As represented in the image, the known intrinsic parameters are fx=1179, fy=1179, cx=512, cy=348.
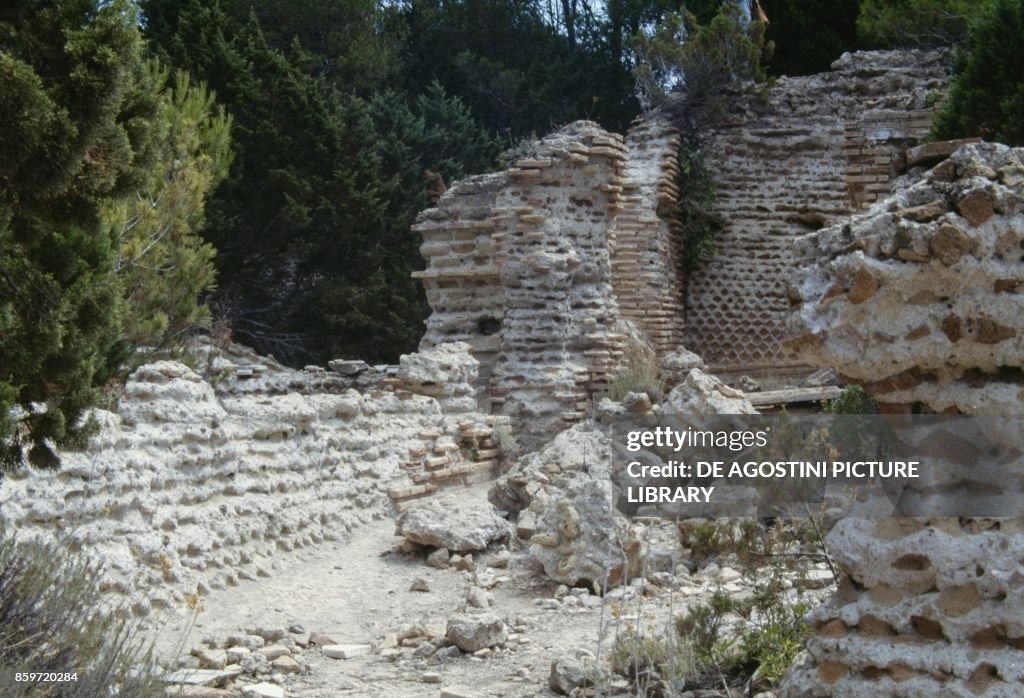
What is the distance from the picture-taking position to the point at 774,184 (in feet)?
54.3

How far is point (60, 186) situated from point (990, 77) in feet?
33.9

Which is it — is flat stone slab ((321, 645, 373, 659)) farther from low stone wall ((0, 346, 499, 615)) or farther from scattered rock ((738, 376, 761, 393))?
scattered rock ((738, 376, 761, 393))

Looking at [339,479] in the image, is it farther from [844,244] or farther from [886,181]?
[886,181]

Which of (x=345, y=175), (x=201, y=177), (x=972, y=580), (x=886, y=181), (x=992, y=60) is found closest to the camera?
(x=972, y=580)

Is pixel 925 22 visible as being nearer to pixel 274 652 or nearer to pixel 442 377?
pixel 442 377

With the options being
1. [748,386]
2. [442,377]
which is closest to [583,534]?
[442,377]

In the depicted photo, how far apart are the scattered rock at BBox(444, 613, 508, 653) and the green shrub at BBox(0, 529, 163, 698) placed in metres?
1.37

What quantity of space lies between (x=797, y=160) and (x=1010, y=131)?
223 inches

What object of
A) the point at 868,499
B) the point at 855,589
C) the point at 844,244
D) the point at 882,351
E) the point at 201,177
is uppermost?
the point at 201,177

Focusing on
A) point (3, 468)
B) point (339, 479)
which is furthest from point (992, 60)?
point (3, 468)

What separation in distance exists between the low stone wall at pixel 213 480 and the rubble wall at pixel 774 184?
7.22 metres

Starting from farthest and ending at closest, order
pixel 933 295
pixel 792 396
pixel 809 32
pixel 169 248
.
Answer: pixel 809 32, pixel 169 248, pixel 792 396, pixel 933 295

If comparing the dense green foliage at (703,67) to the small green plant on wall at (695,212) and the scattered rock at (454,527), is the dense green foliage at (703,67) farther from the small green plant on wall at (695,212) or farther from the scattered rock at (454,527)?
the scattered rock at (454,527)

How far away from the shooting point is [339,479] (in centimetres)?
847
